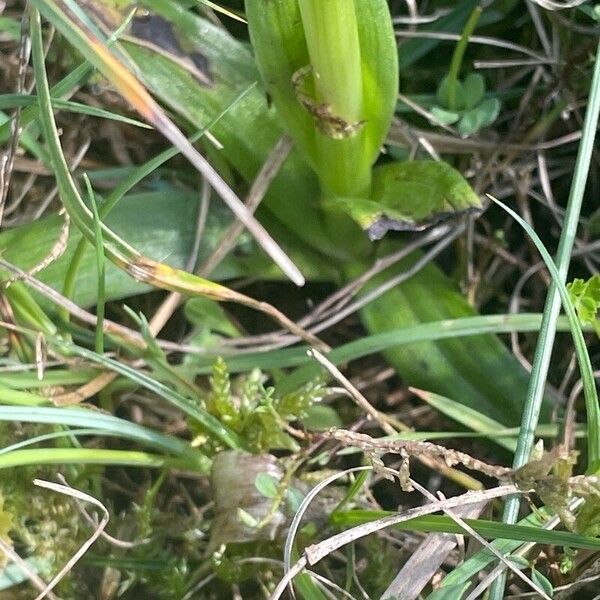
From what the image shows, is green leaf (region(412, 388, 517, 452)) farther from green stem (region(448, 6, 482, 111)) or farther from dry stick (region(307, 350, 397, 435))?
green stem (region(448, 6, 482, 111))

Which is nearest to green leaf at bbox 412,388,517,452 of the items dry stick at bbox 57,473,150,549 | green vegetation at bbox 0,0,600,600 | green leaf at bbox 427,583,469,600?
green vegetation at bbox 0,0,600,600

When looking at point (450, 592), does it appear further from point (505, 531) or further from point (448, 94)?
point (448, 94)

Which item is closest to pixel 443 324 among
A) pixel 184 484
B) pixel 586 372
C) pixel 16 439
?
pixel 586 372

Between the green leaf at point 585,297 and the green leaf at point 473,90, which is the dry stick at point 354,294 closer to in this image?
the green leaf at point 473,90

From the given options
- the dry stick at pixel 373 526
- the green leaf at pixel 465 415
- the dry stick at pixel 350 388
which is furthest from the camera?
the green leaf at pixel 465 415

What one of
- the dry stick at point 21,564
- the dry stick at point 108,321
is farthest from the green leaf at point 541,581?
the dry stick at point 21,564

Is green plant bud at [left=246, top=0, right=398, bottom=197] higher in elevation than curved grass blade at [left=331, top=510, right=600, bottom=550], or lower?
higher

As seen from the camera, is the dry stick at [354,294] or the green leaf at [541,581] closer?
the green leaf at [541,581]

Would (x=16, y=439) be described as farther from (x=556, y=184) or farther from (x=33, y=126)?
(x=556, y=184)
